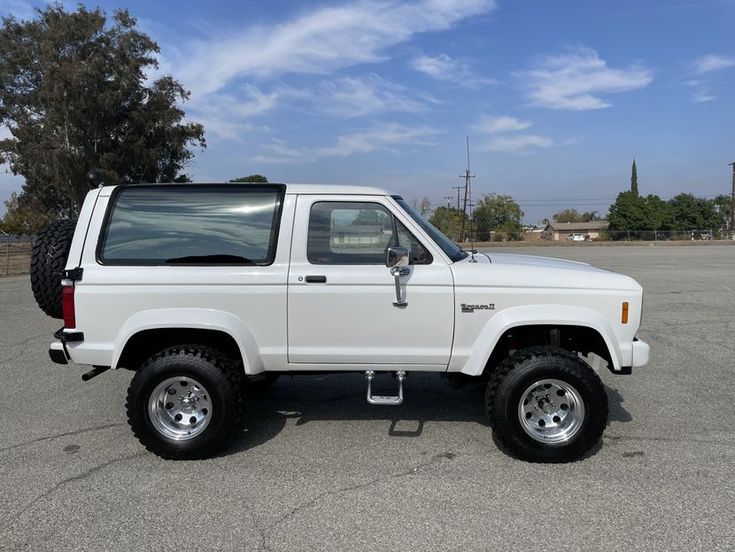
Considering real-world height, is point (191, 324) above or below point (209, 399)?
above

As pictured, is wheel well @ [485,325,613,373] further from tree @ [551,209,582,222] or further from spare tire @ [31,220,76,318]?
tree @ [551,209,582,222]

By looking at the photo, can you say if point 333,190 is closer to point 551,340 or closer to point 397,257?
point 397,257

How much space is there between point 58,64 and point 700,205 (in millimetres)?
86193

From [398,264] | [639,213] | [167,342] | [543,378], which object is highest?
[639,213]

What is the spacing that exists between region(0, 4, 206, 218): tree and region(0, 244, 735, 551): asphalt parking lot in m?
31.0

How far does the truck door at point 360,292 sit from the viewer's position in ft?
13.7

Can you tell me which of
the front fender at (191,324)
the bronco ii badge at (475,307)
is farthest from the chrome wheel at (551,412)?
the front fender at (191,324)

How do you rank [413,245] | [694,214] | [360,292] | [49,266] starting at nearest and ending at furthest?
[360,292] < [413,245] < [49,266] < [694,214]

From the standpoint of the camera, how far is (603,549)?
119 inches

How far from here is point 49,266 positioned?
4.43m

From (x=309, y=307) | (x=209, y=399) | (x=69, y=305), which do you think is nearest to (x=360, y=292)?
(x=309, y=307)

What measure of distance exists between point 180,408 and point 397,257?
204 cm

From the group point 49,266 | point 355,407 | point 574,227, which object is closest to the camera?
point 49,266

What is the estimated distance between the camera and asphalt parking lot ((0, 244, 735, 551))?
3.19 meters
